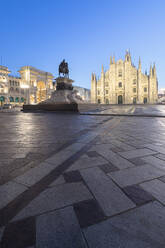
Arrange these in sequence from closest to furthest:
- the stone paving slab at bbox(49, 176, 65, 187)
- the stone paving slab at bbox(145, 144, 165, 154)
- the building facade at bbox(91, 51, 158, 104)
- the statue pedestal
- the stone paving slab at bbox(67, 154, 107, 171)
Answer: the stone paving slab at bbox(49, 176, 65, 187)
the stone paving slab at bbox(67, 154, 107, 171)
the stone paving slab at bbox(145, 144, 165, 154)
the statue pedestal
the building facade at bbox(91, 51, 158, 104)

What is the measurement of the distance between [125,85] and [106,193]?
2136 inches

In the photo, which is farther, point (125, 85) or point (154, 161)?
point (125, 85)

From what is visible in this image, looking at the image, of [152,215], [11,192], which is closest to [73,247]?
[152,215]

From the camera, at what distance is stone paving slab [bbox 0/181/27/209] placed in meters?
1.26

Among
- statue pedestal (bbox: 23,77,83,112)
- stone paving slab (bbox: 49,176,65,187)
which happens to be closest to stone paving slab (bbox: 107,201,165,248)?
stone paving slab (bbox: 49,176,65,187)

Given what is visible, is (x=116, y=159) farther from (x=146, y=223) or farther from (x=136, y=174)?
(x=146, y=223)

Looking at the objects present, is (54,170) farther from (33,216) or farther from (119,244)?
(119,244)

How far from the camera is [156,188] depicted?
144 cm

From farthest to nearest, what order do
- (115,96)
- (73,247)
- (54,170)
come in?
(115,96)
(54,170)
(73,247)

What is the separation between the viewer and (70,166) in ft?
6.48

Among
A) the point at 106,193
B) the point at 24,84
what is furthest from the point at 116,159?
the point at 24,84

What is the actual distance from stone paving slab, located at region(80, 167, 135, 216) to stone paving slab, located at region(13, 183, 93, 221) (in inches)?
4.2

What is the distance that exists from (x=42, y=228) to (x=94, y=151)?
1.76 meters

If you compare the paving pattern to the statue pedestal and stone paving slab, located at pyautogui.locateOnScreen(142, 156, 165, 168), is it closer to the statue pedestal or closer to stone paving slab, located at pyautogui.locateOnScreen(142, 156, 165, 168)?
stone paving slab, located at pyautogui.locateOnScreen(142, 156, 165, 168)
